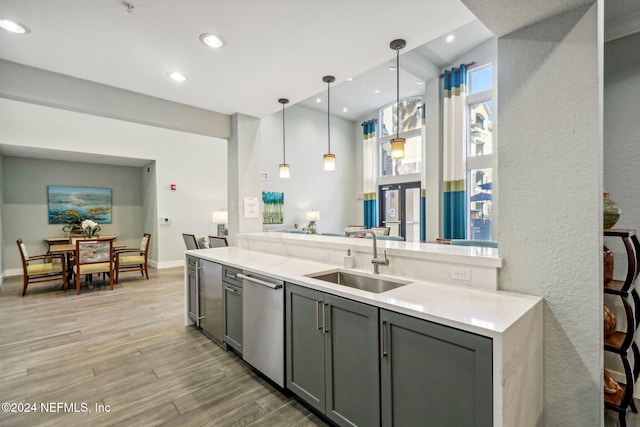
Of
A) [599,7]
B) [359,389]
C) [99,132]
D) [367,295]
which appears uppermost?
[99,132]

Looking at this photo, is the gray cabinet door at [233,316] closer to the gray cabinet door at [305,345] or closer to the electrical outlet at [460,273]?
the gray cabinet door at [305,345]

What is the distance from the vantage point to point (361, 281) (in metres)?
2.22

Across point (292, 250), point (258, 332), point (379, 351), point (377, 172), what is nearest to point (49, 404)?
point (258, 332)

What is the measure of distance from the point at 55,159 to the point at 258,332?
278 inches

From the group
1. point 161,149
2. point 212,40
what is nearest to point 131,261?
point 161,149

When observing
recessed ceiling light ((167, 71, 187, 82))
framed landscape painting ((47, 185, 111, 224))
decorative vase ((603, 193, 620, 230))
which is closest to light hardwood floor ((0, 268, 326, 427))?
decorative vase ((603, 193, 620, 230))

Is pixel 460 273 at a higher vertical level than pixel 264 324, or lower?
higher

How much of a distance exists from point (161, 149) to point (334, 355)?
6.74 metres

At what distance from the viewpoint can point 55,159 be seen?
6.43 meters

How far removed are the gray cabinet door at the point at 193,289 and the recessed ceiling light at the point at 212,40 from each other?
7.08ft

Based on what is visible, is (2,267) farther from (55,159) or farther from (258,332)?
(258,332)

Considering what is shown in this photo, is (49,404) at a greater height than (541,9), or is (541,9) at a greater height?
(541,9)

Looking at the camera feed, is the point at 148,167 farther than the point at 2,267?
Yes

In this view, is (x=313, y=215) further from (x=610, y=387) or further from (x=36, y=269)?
(x=610, y=387)
